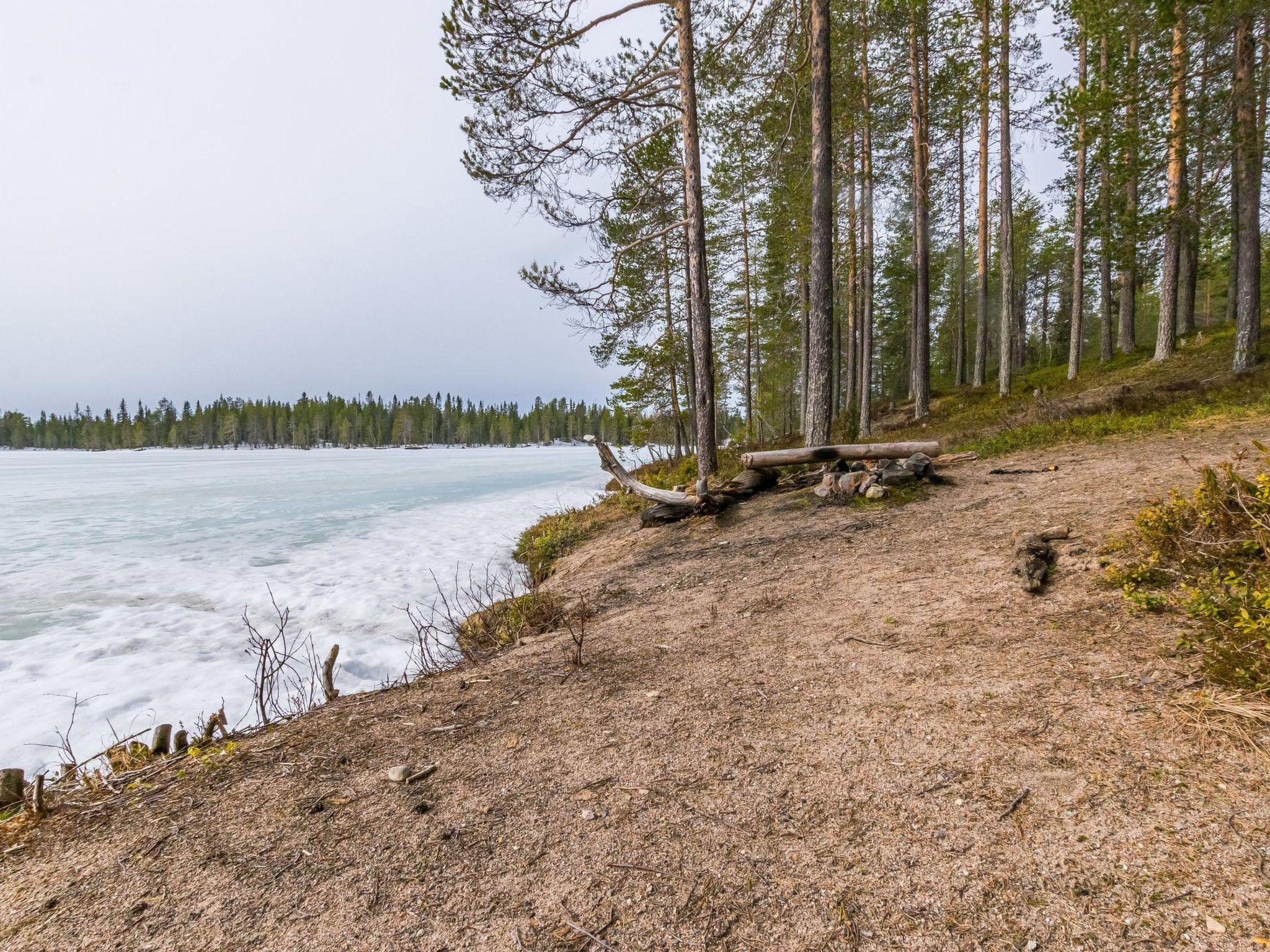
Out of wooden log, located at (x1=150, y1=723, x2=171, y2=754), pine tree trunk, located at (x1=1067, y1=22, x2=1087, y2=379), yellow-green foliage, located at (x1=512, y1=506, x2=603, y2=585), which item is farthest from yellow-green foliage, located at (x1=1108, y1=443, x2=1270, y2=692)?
pine tree trunk, located at (x1=1067, y1=22, x2=1087, y2=379)

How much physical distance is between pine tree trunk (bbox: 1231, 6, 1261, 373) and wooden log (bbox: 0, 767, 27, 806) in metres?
17.2

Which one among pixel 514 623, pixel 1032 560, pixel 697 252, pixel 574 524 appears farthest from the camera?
pixel 574 524

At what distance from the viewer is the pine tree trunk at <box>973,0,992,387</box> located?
15195 millimetres

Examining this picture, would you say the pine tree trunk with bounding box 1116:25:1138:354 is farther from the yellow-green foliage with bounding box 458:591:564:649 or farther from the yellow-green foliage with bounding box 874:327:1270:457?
the yellow-green foliage with bounding box 458:591:564:649

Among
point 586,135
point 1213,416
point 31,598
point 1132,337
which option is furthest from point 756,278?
point 31,598

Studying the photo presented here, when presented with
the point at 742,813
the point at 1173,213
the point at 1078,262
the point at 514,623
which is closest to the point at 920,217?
the point at 1078,262

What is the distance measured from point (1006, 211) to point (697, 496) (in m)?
16.0

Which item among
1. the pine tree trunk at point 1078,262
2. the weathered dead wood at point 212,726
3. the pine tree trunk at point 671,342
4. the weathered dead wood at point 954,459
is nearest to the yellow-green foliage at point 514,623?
the weathered dead wood at point 212,726

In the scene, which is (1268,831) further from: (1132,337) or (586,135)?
(1132,337)

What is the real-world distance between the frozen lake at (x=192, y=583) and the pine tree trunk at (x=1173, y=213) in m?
16.3

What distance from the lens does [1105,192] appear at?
16203mm

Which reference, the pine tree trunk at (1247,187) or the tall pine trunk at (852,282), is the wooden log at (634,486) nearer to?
the tall pine trunk at (852,282)

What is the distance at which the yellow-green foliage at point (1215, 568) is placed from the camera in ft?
7.53

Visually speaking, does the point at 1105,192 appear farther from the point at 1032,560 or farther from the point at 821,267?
the point at 1032,560
